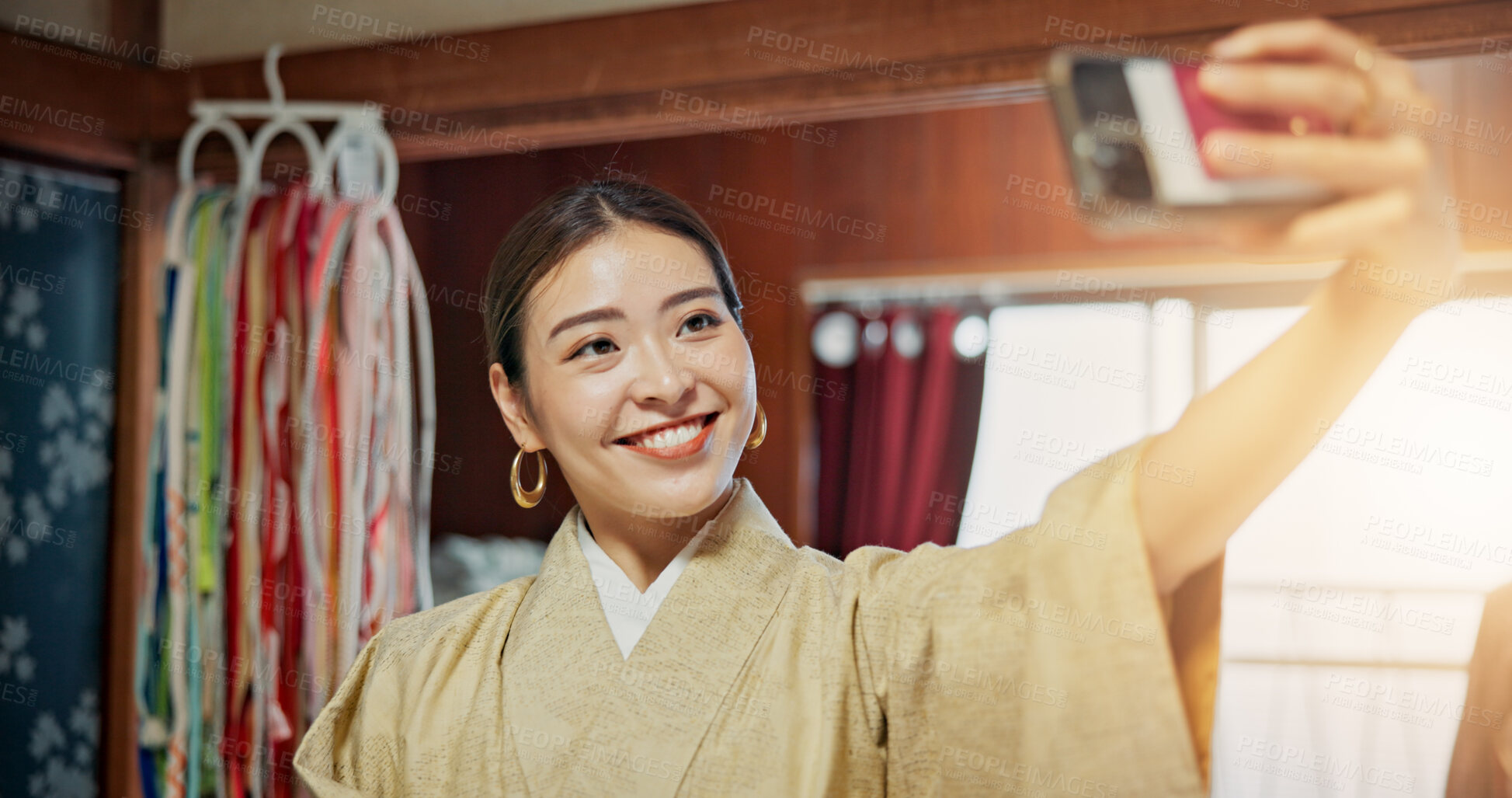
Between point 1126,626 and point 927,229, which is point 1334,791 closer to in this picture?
point 927,229

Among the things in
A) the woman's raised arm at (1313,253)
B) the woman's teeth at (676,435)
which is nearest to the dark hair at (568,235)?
the woman's teeth at (676,435)

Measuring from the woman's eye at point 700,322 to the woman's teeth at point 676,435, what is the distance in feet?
0.24

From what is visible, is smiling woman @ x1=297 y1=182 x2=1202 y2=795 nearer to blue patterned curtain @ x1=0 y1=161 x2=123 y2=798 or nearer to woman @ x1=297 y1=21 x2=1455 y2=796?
woman @ x1=297 y1=21 x2=1455 y2=796

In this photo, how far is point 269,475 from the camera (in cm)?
142

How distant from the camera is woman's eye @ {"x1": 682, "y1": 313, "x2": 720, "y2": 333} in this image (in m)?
0.90

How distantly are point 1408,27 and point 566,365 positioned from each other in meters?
0.81

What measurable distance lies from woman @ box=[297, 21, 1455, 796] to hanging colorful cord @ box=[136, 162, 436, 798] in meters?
0.43

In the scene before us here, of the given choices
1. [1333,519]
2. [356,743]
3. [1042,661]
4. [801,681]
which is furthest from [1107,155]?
[1333,519]

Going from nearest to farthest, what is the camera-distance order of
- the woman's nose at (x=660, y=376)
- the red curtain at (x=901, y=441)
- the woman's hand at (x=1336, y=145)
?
the woman's hand at (x=1336, y=145) < the woman's nose at (x=660, y=376) < the red curtain at (x=901, y=441)

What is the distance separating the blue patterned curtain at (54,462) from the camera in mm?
1445

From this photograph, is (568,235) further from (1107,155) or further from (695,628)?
(1107,155)

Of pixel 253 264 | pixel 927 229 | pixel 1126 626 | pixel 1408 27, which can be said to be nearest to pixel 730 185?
pixel 927 229

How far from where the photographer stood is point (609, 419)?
0.89 metres

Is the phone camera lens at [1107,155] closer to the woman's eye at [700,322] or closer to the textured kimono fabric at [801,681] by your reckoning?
the textured kimono fabric at [801,681]
